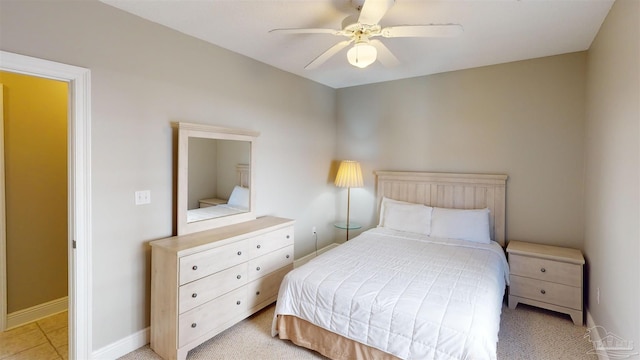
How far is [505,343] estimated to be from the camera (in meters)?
2.37

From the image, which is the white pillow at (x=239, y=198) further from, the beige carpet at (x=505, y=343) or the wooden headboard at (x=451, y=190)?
the wooden headboard at (x=451, y=190)

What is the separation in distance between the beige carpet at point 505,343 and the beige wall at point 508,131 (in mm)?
906

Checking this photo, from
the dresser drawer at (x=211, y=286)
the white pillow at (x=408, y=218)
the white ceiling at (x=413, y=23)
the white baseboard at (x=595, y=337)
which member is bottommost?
the white baseboard at (x=595, y=337)

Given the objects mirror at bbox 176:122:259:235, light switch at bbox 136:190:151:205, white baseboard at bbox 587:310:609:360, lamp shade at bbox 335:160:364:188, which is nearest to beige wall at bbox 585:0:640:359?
white baseboard at bbox 587:310:609:360

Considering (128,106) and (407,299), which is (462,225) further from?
(128,106)

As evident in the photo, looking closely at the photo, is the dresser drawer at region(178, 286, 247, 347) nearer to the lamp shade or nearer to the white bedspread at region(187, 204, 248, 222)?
the white bedspread at region(187, 204, 248, 222)

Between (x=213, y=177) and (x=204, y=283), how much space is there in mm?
978

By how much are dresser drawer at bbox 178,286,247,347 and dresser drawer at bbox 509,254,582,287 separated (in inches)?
103

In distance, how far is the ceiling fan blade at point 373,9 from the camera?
1.59 meters

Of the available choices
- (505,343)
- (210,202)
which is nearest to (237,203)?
(210,202)

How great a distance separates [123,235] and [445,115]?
11.8ft

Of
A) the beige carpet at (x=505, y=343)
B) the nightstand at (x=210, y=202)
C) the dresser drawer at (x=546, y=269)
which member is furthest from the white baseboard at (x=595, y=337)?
the nightstand at (x=210, y=202)

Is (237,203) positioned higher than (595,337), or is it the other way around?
(237,203)

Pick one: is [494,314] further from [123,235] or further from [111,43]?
[111,43]
